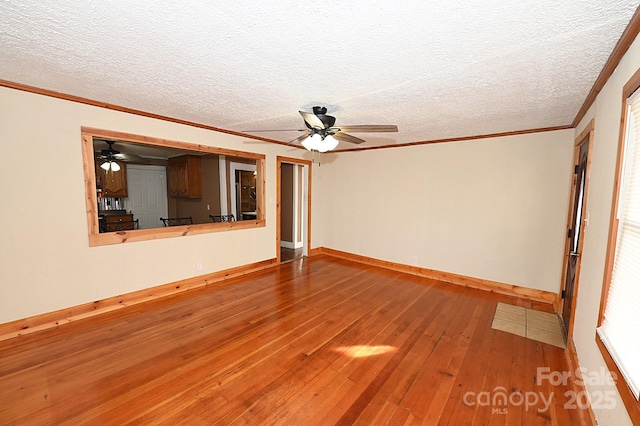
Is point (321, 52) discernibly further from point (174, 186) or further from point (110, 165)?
point (174, 186)

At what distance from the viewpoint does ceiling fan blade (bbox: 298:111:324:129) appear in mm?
2418

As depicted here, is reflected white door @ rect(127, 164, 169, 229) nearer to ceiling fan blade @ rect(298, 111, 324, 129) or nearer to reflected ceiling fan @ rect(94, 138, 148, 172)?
reflected ceiling fan @ rect(94, 138, 148, 172)

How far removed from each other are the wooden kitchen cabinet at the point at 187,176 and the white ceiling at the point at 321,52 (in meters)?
3.50

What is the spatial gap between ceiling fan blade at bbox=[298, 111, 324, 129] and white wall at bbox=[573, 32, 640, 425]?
209cm

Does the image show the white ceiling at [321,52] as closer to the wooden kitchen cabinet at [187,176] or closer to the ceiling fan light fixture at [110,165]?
the ceiling fan light fixture at [110,165]

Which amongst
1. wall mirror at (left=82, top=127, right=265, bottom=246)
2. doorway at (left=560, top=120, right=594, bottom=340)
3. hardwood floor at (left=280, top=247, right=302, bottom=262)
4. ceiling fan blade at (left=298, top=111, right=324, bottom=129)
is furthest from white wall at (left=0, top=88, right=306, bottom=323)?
doorway at (left=560, top=120, right=594, bottom=340)

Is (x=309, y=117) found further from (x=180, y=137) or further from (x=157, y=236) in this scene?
(x=157, y=236)

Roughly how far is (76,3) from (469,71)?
2.52m

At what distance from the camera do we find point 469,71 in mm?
2027

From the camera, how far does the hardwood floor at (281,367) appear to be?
1.81m

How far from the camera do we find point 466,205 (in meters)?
4.34

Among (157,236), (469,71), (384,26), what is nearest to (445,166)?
(469,71)

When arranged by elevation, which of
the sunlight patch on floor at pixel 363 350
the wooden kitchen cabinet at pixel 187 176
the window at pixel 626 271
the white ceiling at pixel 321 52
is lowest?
the sunlight patch on floor at pixel 363 350

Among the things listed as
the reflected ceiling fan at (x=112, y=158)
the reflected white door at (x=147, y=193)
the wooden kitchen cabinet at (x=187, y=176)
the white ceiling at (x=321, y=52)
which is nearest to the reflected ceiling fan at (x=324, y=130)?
the white ceiling at (x=321, y=52)
